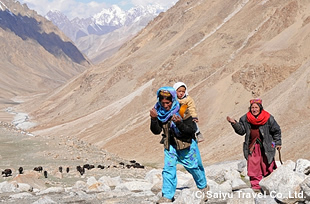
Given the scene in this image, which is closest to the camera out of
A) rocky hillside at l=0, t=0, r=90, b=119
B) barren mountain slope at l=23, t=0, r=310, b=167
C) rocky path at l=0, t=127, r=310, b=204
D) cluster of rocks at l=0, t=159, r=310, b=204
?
cluster of rocks at l=0, t=159, r=310, b=204

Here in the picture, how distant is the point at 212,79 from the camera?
3691cm

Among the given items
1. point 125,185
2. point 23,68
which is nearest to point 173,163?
point 125,185

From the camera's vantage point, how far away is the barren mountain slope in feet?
87.1

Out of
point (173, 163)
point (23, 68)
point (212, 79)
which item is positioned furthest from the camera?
point (23, 68)

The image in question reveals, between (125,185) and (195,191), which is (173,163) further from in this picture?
(125,185)

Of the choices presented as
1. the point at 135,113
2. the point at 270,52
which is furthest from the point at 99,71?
the point at 270,52

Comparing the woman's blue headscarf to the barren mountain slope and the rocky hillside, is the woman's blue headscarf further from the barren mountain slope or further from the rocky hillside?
the rocky hillside

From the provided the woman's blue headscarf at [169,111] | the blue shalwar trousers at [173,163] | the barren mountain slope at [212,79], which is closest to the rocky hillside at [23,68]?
the barren mountain slope at [212,79]

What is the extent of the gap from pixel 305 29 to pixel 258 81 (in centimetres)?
641

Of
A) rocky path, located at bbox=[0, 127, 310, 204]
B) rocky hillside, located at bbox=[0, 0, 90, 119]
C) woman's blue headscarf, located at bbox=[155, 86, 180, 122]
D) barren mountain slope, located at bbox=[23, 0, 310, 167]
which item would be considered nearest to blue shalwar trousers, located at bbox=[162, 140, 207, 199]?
rocky path, located at bbox=[0, 127, 310, 204]

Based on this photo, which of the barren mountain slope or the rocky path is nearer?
the rocky path

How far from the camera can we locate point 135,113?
144 ft

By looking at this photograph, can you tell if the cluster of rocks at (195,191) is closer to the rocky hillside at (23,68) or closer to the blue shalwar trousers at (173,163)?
the blue shalwar trousers at (173,163)

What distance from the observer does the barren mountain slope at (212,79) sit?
87.1ft
